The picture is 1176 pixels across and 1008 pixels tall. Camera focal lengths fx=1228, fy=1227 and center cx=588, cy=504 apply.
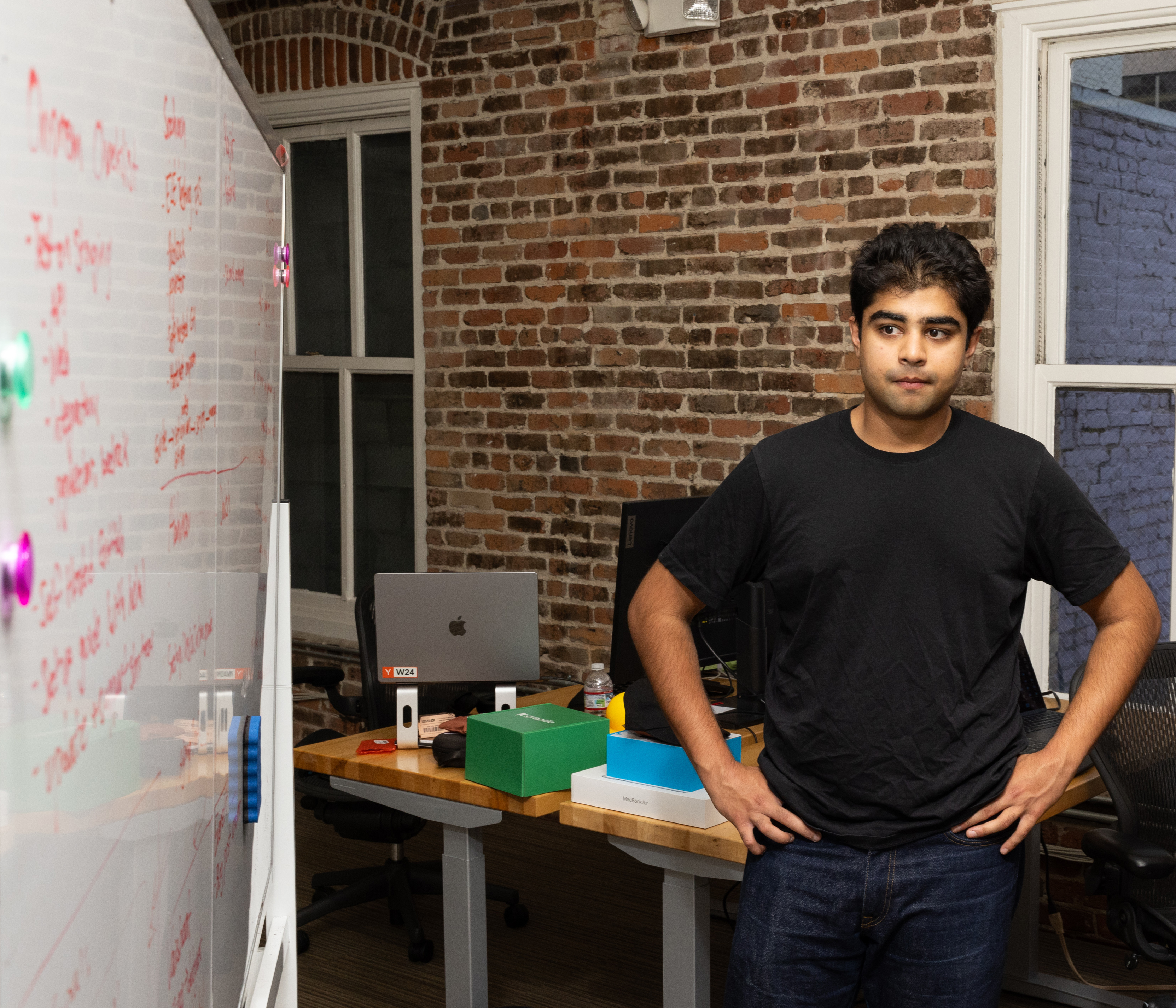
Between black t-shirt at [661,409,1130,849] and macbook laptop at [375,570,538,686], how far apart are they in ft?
4.14

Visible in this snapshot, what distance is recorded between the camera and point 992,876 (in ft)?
5.58

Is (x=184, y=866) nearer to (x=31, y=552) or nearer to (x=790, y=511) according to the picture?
(x=31, y=552)

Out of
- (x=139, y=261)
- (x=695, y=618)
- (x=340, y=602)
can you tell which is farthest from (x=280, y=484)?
(x=340, y=602)

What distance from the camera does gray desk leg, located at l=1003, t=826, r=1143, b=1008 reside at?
3.19 metres

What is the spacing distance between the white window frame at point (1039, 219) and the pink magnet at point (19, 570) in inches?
127

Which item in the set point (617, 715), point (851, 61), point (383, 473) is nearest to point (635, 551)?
point (617, 715)

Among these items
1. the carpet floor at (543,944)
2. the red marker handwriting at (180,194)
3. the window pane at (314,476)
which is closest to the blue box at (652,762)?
the carpet floor at (543,944)

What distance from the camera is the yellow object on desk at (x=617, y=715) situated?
2.80 m

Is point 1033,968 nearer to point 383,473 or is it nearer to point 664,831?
point 664,831

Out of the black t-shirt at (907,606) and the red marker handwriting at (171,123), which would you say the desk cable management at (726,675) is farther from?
the red marker handwriting at (171,123)

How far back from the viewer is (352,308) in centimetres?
511

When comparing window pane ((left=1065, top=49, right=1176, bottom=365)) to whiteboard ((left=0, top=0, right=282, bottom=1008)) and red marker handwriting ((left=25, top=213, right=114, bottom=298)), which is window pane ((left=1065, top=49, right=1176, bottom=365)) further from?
red marker handwriting ((left=25, top=213, right=114, bottom=298))

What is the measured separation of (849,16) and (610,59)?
0.87 metres

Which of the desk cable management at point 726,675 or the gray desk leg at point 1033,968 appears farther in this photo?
the gray desk leg at point 1033,968
